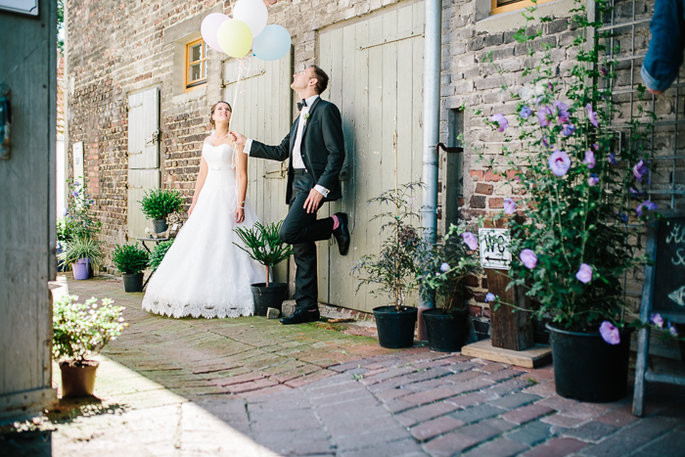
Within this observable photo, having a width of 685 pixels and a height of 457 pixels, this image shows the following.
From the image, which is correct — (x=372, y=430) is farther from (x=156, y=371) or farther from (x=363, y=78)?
(x=363, y=78)

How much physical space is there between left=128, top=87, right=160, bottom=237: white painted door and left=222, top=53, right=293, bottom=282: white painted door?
193cm

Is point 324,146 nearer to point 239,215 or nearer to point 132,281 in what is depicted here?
point 239,215

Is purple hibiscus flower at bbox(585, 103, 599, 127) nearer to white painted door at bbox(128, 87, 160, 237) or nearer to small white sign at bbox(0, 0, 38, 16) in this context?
small white sign at bbox(0, 0, 38, 16)

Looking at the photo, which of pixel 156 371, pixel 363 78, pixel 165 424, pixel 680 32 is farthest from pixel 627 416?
pixel 363 78

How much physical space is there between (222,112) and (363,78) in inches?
62.3

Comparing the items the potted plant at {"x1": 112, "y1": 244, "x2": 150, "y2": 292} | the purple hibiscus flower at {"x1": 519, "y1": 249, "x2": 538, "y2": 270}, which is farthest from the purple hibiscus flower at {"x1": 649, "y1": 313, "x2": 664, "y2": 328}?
the potted plant at {"x1": 112, "y1": 244, "x2": 150, "y2": 292}

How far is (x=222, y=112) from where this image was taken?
5816 mm

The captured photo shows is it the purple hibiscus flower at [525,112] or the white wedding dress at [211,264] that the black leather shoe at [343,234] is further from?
the purple hibiscus flower at [525,112]

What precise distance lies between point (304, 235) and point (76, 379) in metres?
2.26

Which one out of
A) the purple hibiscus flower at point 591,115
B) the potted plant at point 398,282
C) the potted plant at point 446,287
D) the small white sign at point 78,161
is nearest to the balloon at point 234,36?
the potted plant at point 398,282

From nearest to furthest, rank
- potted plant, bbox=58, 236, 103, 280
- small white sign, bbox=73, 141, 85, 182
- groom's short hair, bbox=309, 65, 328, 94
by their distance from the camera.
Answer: groom's short hair, bbox=309, 65, 328, 94
potted plant, bbox=58, 236, 103, 280
small white sign, bbox=73, 141, 85, 182

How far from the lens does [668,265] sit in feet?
9.50

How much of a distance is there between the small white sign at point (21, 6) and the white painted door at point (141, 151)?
5.46 m

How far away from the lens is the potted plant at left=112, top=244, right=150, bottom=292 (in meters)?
7.03
